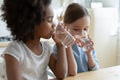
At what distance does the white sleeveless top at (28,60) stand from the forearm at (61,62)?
6 cm

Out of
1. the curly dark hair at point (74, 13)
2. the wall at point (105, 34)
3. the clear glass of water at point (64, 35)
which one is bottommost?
the wall at point (105, 34)

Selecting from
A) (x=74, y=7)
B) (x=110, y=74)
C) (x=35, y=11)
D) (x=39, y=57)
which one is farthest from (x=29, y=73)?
(x=74, y=7)

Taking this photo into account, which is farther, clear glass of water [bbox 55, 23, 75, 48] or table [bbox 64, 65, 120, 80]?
table [bbox 64, 65, 120, 80]

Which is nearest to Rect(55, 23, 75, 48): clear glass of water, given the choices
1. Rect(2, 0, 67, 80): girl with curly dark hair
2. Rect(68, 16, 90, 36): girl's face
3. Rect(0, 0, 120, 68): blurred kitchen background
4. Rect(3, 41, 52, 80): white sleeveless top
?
Rect(2, 0, 67, 80): girl with curly dark hair

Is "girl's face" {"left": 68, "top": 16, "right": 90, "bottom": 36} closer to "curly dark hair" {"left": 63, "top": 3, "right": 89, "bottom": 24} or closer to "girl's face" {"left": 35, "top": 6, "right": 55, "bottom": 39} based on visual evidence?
"curly dark hair" {"left": 63, "top": 3, "right": 89, "bottom": 24}

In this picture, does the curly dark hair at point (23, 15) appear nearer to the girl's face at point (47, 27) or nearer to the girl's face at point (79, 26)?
the girl's face at point (47, 27)

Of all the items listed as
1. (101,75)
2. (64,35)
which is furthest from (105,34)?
(64,35)

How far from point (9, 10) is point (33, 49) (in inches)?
8.5

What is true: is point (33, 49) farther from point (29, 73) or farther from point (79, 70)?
point (79, 70)

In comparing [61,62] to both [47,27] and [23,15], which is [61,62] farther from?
[23,15]

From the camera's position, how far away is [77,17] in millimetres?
1324

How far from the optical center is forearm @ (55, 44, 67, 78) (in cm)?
107

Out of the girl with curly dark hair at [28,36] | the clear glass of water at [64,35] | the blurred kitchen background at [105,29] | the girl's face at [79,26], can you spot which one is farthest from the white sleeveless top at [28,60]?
the blurred kitchen background at [105,29]

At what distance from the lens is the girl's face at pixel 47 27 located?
986 millimetres
